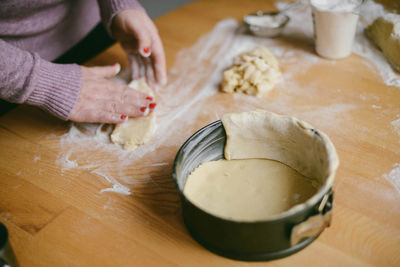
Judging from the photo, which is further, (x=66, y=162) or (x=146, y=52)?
(x=146, y=52)

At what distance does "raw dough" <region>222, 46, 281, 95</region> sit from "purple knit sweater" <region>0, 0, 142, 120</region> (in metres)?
0.43

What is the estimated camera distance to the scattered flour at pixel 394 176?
86 cm

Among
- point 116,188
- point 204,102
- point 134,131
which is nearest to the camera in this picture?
point 116,188

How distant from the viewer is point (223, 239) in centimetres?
71

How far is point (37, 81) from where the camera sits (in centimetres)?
102

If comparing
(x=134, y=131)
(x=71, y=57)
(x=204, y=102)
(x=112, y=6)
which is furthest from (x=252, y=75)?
(x=71, y=57)

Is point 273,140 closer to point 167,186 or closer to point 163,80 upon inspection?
point 167,186

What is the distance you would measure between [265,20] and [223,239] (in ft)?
3.42

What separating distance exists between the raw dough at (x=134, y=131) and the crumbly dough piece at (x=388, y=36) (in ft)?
2.63

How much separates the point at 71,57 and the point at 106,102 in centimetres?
43

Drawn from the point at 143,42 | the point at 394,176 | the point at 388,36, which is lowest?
the point at 394,176

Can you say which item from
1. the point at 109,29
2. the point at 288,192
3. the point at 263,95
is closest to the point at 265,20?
the point at 263,95

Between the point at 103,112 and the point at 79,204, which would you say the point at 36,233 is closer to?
the point at 79,204

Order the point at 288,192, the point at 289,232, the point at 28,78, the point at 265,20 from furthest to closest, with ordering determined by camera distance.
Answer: the point at 265,20 → the point at 28,78 → the point at 288,192 → the point at 289,232
